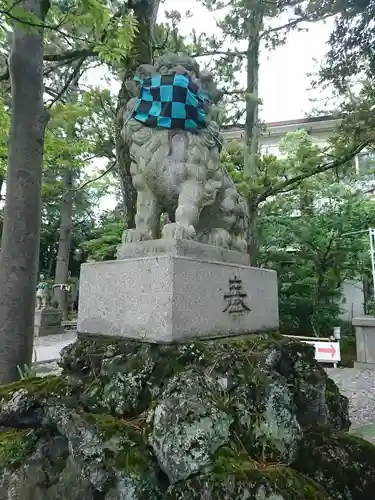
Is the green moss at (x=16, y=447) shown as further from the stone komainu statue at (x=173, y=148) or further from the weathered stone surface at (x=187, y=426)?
the stone komainu statue at (x=173, y=148)

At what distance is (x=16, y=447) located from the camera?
2.21 metres

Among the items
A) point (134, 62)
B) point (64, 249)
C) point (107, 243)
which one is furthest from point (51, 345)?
point (134, 62)

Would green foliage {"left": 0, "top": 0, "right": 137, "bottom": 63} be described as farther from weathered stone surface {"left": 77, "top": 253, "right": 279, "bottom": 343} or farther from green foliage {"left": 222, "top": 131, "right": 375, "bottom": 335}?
green foliage {"left": 222, "top": 131, "right": 375, "bottom": 335}

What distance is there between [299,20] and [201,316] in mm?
6766

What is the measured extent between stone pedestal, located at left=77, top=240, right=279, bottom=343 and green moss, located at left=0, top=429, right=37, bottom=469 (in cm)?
68

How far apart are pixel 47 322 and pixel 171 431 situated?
12.5 metres

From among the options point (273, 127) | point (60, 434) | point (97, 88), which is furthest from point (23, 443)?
point (273, 127)

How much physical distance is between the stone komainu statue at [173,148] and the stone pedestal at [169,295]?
0.20 metres

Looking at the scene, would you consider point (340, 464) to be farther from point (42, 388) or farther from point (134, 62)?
point (134, 62)

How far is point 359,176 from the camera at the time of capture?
43.3 feet

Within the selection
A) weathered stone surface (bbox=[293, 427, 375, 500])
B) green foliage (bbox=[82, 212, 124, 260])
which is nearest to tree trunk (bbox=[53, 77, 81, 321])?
green foliage (bbox=[82, 212, 124, 260])

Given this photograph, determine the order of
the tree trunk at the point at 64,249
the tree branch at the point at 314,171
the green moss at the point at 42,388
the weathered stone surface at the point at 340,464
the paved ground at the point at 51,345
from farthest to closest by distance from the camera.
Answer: the tree trunk at the point at 64,249
the paved ground at the point at 51,345
the tree branch at the point at 314,171
the green moss at the point at 42,388
the weathered stone surface at the point at 340,464

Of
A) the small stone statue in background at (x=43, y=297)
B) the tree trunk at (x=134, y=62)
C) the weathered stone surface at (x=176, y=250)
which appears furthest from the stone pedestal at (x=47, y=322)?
the weathered stone surface at (x=176, y=250)

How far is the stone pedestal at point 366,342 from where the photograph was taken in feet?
25.3
